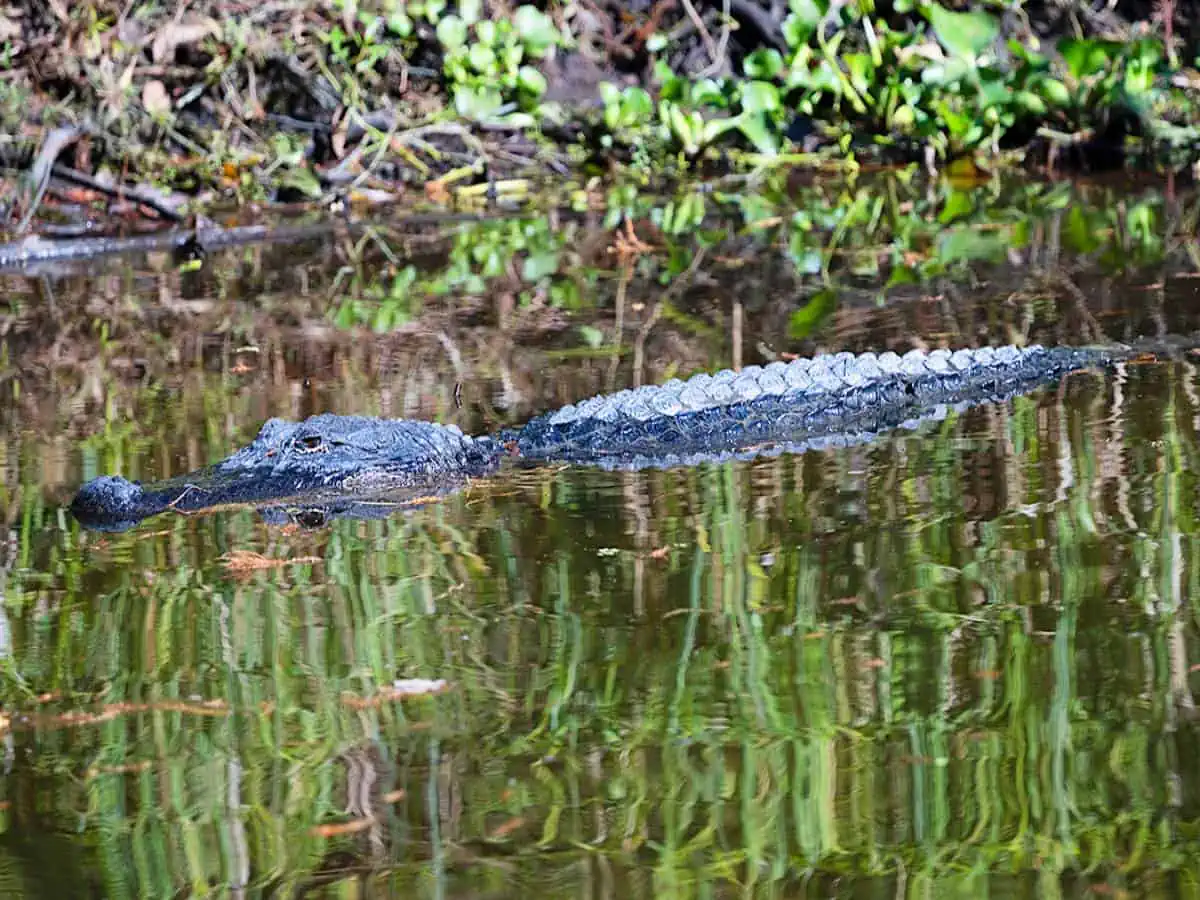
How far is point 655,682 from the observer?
3148mm

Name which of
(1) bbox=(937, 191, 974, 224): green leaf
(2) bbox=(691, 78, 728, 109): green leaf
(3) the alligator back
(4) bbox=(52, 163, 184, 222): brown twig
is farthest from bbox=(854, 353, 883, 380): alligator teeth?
(2) bbox=(691, 78, 728, 109): green leaf

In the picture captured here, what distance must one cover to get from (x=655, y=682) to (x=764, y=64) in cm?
903

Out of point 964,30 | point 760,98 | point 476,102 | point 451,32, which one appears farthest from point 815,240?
point 451,32

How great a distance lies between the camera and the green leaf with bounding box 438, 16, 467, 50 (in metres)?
12.0

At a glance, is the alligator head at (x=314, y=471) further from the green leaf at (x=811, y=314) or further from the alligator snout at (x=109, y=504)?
the green leaf at (x=811, y=314)

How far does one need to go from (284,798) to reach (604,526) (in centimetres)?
146

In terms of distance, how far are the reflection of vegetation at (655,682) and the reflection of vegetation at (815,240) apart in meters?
2.63

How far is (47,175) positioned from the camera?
32.7ft

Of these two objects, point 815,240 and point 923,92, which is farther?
point 923,92

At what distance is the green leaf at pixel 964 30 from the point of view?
11.2m

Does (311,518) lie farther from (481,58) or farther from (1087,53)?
(481,58)

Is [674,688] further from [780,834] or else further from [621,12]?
[621,12]

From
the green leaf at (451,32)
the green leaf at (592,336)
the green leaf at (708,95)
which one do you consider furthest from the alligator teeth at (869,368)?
the green leaf at (451,32)

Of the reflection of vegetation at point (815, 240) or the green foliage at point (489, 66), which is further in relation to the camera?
the green foliage at point (489, 66)
